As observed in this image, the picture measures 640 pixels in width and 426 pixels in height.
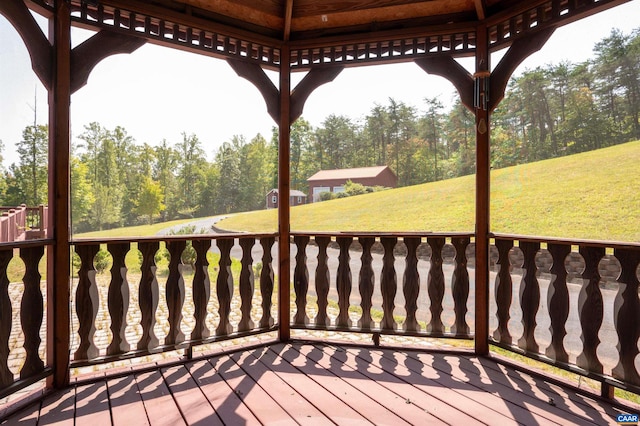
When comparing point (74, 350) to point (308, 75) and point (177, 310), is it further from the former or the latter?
point (308, 75)

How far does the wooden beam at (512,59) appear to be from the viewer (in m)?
2.58

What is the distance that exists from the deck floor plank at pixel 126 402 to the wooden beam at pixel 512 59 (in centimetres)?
331

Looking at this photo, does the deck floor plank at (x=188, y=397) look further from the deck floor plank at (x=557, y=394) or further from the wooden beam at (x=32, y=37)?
the wooden beam at (x=32, y=37)

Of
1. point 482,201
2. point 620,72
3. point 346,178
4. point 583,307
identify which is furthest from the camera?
point 346,178

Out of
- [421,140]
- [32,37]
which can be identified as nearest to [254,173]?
[421,140]

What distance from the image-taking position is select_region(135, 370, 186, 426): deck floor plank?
1888 millimetres

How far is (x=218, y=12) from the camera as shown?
2.88m

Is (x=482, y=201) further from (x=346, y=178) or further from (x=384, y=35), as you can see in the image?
(x=346, y=178)

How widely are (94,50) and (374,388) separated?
3.07 metres

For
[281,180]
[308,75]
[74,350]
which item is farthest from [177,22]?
[74,350]

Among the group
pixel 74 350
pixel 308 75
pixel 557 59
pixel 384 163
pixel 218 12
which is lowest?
pixel 74 350

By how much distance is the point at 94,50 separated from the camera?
8.00 ft

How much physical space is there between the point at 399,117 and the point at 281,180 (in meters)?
2.88

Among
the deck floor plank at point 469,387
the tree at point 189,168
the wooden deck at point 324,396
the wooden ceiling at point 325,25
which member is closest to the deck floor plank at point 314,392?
the wooden deck at point 324,396
